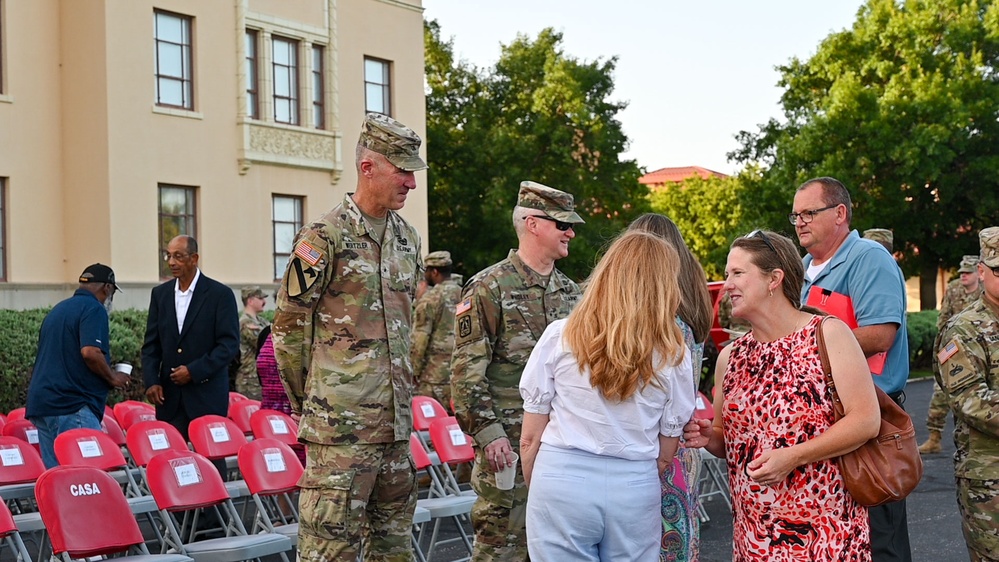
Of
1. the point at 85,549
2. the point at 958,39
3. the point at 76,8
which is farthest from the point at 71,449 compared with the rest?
the point at 958,39

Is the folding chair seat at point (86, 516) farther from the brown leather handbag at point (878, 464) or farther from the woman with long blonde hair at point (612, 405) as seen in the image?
the brown leather handbag at point (878, 464)

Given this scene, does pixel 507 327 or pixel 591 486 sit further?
pixel 507 327

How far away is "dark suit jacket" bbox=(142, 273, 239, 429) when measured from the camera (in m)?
7.18

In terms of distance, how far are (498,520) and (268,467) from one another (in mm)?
1745

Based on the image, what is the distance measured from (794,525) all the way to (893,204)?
31659 mm

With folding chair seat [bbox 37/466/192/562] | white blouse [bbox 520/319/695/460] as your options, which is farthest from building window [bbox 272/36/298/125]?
white blouse [bbox 520/319/695/460]

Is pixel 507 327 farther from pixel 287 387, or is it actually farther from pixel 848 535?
pixel 848 535

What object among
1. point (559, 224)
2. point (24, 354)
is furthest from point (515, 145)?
point (559, 224)

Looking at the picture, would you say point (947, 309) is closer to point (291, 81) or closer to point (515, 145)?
point (291, 81)

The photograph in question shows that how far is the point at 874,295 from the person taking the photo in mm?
4520

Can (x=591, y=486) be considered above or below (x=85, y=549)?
above

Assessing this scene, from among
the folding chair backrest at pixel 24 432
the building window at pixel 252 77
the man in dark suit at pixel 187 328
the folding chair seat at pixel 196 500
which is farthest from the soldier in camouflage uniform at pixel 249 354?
the building window at pixel 252 77

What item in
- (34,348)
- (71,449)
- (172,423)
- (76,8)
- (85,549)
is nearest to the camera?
(85,549)

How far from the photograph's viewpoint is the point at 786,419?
130 inches
